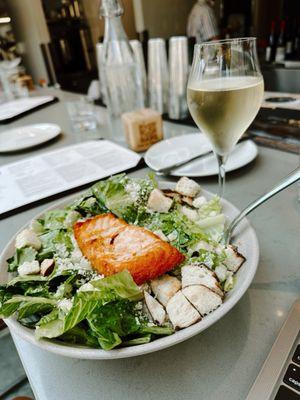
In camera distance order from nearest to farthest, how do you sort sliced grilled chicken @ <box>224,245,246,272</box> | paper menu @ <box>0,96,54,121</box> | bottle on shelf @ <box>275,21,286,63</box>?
sliced grilled chicken @ <box>224,245,246,272</box>
paper menu @ <box>0,96,54,121</box>
bottle on shelf @ <box>275,21,286,63</box>

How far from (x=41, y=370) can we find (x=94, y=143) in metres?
0.94

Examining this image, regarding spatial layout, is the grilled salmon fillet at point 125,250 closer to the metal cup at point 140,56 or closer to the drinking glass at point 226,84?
the drinking glass at point 226,84

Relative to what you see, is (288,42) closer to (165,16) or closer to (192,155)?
(192,155)

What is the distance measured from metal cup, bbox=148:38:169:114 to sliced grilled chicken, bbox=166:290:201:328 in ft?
3.94

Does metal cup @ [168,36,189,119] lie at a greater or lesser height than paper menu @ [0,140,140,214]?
greater

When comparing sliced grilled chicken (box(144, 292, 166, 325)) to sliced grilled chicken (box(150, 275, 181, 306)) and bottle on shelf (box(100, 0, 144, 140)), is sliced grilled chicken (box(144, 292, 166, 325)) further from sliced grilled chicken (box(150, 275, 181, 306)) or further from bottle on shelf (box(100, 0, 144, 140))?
bottle on shelf (box(100, 0, 144, 140))

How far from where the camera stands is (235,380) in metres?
0.40

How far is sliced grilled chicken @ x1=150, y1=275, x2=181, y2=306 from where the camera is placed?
45 cm

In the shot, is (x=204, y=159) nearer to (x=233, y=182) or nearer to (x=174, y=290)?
(x=233, y=182)

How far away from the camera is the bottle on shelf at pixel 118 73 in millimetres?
1377

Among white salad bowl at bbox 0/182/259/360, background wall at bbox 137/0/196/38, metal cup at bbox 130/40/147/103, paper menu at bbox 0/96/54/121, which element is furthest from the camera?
background wall at bbox 137/0/196/38

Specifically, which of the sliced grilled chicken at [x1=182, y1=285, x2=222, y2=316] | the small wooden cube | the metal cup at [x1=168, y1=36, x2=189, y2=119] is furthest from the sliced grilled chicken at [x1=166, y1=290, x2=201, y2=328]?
the metal cup at [x1=168, y1=36, x2=189, y2=119]

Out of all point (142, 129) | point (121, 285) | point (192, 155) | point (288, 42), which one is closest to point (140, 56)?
point (142, 129)

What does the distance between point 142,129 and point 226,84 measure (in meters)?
0.56
